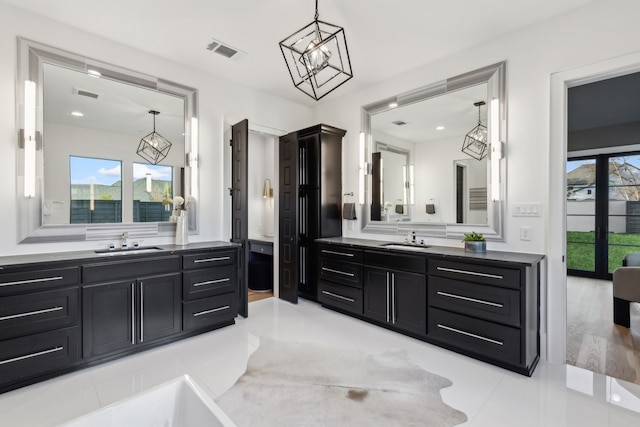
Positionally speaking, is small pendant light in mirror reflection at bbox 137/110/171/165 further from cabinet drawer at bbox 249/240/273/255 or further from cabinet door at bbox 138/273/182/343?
cabinet drawer at bbox 249/240/273/255

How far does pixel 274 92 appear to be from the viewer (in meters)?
4.36

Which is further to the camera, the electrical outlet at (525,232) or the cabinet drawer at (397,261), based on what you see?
the cabinet drawer at (397,261)

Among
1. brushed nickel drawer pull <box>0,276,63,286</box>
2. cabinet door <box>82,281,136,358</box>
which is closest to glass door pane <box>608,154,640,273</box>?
cabinet door <box>82,281,136,358</box>

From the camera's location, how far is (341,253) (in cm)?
370

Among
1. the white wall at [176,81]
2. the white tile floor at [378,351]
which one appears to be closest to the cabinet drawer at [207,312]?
the white tile floor at [378,351]

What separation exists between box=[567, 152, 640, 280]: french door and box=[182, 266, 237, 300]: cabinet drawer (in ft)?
20.8

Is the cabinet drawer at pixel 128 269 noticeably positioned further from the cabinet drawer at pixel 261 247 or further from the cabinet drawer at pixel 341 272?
the cabinet drawer at pixel 261 247

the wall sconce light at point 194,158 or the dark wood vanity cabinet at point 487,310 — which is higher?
the wall sconce light at point 194,158

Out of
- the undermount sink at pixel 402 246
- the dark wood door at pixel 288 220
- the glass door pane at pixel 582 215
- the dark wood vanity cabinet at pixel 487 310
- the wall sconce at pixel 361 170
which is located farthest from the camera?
the glass door pane at pixel 582 215

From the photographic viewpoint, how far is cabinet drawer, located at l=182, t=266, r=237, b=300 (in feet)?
10.0

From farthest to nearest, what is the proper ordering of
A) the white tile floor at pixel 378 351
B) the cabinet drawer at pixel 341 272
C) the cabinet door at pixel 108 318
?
the cabinet drawer at pixel 341 272 → the cabinet door at pixel 108 318 → the white tile floor at pixel 378 351

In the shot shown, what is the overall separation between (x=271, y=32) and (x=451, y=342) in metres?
3.28

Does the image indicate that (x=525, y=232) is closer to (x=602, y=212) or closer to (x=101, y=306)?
(x=101, y=306)

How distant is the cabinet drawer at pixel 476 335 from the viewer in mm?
2420
